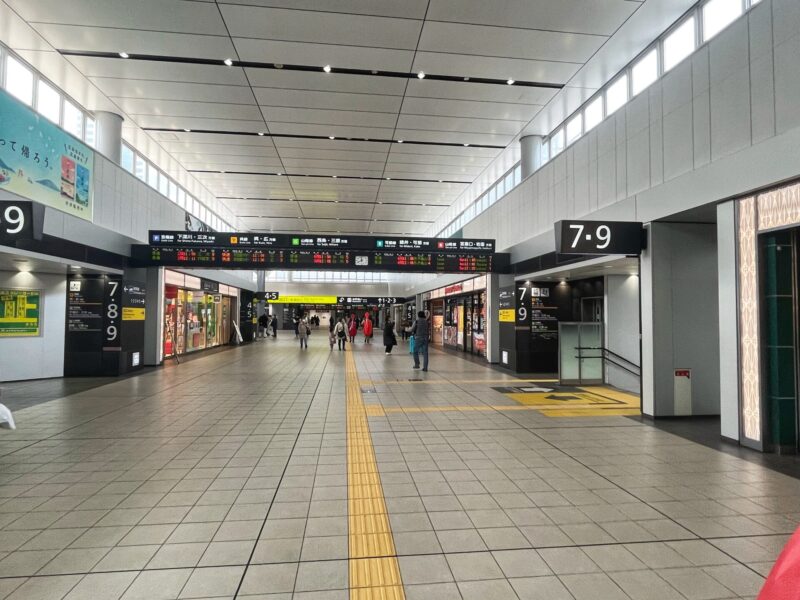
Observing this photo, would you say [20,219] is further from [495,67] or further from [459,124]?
[459,124]

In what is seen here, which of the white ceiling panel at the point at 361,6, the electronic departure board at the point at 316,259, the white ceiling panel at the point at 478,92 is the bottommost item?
the electronic departure board at the point at 316,259

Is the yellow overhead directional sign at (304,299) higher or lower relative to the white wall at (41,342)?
higher

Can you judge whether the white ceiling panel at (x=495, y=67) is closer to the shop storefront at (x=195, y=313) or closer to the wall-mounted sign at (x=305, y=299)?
the shop storefront at (x=195, y=313)

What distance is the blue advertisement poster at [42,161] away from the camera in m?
7.88

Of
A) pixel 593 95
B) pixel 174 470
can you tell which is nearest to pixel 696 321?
pixel 593 95

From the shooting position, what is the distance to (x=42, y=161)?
8719mm

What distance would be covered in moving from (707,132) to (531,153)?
7029 millimetres

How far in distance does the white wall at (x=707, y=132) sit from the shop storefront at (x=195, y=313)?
42.1 feet

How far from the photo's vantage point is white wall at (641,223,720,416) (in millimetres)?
7094

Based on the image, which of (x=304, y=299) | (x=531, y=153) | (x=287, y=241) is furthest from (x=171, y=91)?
(x=304, y=299)

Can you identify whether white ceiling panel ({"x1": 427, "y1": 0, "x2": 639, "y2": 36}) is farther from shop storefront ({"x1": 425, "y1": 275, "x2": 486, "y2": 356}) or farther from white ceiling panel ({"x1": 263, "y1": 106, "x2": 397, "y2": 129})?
shop storefront ({"x1": 425, "y1": 275, "x2": 486, "y2": 356})

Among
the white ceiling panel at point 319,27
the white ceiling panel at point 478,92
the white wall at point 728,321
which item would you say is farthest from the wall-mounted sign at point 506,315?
the white ceiling panel at point 319,27

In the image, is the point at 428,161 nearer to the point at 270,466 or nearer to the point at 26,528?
the point at 270,466

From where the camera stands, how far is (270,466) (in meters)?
4.77
